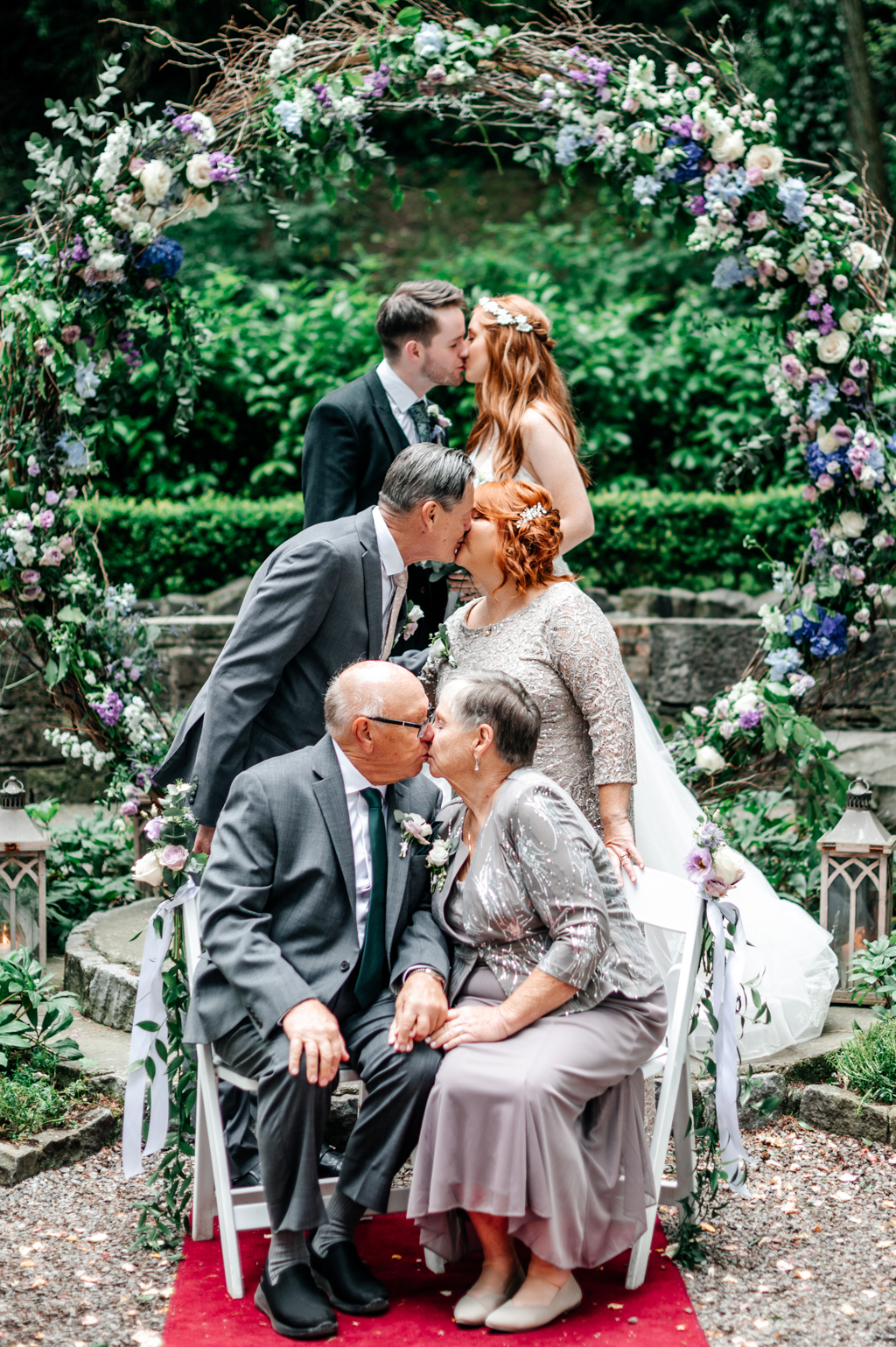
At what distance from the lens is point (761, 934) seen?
161 inches

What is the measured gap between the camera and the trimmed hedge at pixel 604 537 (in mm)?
7281

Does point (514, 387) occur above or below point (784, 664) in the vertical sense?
above

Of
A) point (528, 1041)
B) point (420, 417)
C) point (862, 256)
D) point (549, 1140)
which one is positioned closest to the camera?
point (549, 1140)

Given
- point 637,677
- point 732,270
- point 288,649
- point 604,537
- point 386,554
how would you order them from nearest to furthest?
point 288,649, point 386,554, point 732,270, point 637,677, point 604,537

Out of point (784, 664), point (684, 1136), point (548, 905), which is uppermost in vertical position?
point (784, 664)

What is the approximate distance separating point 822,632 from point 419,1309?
2806 mm

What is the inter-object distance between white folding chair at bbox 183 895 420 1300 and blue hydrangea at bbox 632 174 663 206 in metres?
2.93

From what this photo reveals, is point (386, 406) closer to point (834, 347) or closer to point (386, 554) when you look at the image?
point (386, 554)

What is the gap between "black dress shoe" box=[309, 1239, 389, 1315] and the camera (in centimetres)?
282

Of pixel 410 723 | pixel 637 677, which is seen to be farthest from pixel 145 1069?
pixel 637 677

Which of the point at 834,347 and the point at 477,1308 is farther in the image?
the point at 834,347

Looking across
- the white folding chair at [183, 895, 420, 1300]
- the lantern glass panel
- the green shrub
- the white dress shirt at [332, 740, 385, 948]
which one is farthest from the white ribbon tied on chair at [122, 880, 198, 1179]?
the lantern glass panel

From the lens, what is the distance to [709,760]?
469 centimetres

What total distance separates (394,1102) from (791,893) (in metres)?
2.61
